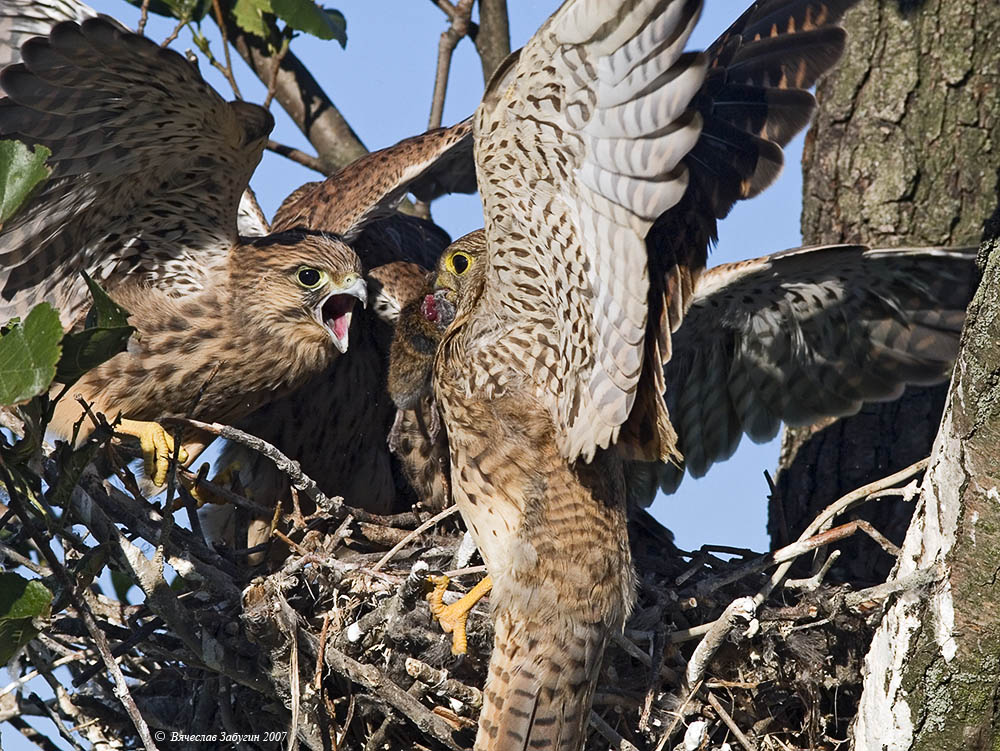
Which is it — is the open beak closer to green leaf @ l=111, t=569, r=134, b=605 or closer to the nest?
the nest

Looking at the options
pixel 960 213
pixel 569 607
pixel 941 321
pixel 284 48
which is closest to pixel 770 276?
pixel 941 321

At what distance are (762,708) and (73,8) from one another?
2806 mm

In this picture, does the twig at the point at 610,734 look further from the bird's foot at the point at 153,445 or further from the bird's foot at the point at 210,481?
the bird's foot at the point at 153,445

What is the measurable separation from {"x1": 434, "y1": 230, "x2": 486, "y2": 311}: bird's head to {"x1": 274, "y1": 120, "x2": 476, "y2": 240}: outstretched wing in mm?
684

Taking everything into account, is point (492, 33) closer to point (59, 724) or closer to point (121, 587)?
point (121, 587)

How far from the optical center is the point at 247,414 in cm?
448

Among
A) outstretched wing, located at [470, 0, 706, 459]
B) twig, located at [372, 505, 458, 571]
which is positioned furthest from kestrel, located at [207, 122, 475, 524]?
outstretched wing, located at [470, 0, 706, 459]

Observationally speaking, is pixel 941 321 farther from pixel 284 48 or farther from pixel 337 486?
pixel 284 48

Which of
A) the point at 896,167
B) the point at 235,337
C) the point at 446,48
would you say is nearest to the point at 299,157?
the point at 446,48

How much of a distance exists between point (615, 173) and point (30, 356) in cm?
136

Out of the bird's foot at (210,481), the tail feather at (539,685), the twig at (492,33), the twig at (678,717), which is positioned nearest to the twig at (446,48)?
the twig at (492,33)

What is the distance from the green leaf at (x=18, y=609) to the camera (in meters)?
2.70

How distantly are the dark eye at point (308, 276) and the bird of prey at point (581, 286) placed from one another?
0.71 meters

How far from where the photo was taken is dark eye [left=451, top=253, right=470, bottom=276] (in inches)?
168
